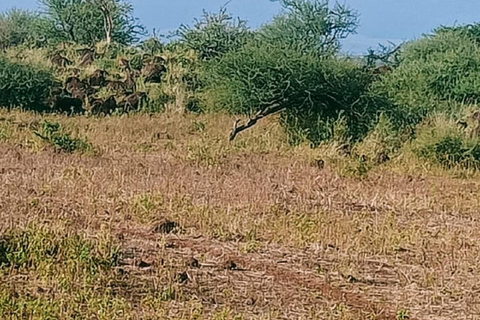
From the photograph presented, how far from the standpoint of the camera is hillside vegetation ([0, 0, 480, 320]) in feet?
18.8

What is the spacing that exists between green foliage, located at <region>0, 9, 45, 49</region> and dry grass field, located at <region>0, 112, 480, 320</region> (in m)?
18.6

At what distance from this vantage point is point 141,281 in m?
5.86

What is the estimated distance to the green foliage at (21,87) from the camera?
1825 centimetres

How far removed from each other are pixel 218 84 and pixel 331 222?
8.20 m

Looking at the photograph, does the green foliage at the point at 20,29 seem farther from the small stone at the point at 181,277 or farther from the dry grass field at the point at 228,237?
the small stone at the point at 181,277

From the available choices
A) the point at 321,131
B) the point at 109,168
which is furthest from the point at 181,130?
the point at 109,168

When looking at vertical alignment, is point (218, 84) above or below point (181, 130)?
above

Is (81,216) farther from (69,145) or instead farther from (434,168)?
(434,168)

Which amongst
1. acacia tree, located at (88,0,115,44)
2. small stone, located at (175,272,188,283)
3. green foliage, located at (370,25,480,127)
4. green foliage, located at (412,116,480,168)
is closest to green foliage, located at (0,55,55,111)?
green foliage, located at (370,25,480,127)

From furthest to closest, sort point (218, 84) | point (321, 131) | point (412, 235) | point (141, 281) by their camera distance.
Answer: point (218, 84) < point (321, 131) < point (412, 235) < point (141, 281)

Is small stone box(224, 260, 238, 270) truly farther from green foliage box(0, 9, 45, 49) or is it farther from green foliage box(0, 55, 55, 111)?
green foliage box(0, 9, 45, 49)

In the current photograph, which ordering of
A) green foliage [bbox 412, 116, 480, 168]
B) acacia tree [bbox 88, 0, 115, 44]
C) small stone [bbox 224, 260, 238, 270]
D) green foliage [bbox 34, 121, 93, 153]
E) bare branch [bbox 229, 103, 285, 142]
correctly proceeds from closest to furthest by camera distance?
small stone [bbox 224, 260, 238, 270] < green foliage [bbox 34, 121, 93, 153] < green foliage [bbox 412, 116, 480, 168] < bare branch [bbox 229, 103, 285, 142] < acacia tree [bbox 88, 0, 115, 44]

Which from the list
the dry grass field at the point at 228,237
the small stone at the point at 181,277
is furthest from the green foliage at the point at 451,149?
the small stone at the point at 181,277

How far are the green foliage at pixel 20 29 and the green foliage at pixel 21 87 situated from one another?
9.77m
